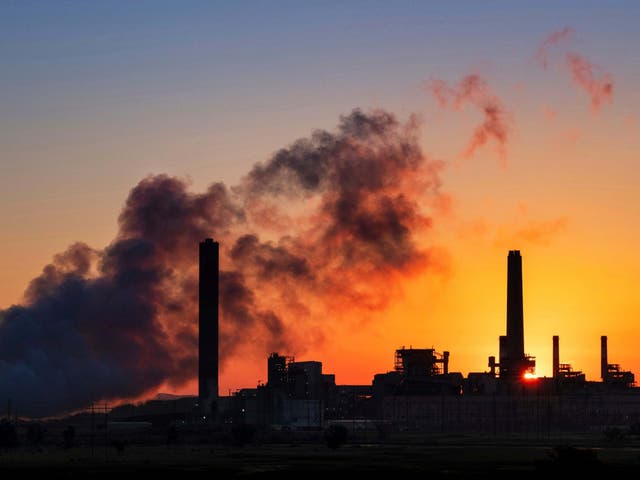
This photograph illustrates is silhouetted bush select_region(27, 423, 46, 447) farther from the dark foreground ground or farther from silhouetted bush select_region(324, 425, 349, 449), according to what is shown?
silhouetted bush select_region(324, 425, 349, 449)

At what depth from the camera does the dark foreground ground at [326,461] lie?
3784 inches

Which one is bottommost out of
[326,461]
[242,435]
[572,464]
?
[242,435]

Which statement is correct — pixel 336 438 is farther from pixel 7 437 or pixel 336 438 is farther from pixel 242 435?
pixel 7 437

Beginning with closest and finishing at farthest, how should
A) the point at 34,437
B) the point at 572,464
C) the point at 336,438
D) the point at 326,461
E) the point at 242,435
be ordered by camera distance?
the point at 572,464, the point at 326,461, the point at 336,438, the point at 242,435, the point at 34,437

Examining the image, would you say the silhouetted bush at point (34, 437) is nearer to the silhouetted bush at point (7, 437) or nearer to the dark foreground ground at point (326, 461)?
the silhouetted bush at point (7, 437)

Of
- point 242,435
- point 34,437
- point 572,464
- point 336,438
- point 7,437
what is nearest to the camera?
point 572,464

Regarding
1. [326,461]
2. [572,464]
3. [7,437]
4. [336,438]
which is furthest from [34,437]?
[572,464]

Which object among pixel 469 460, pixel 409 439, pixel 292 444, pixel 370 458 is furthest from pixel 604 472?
pixel 409 439

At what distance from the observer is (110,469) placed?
4178 inches

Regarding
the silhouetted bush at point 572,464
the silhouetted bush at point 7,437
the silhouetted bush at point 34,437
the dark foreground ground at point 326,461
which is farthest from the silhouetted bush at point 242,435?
the silhouetted bush at point 572,464

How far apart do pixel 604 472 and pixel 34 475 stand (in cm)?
4235

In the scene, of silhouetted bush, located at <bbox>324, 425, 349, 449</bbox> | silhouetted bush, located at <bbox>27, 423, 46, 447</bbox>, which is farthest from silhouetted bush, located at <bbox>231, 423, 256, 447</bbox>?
silhouetted bush, located at <bbox>27, 423, 46, 447</bbox>

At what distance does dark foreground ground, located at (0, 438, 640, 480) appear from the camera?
315 ft

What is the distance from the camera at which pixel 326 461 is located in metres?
114
